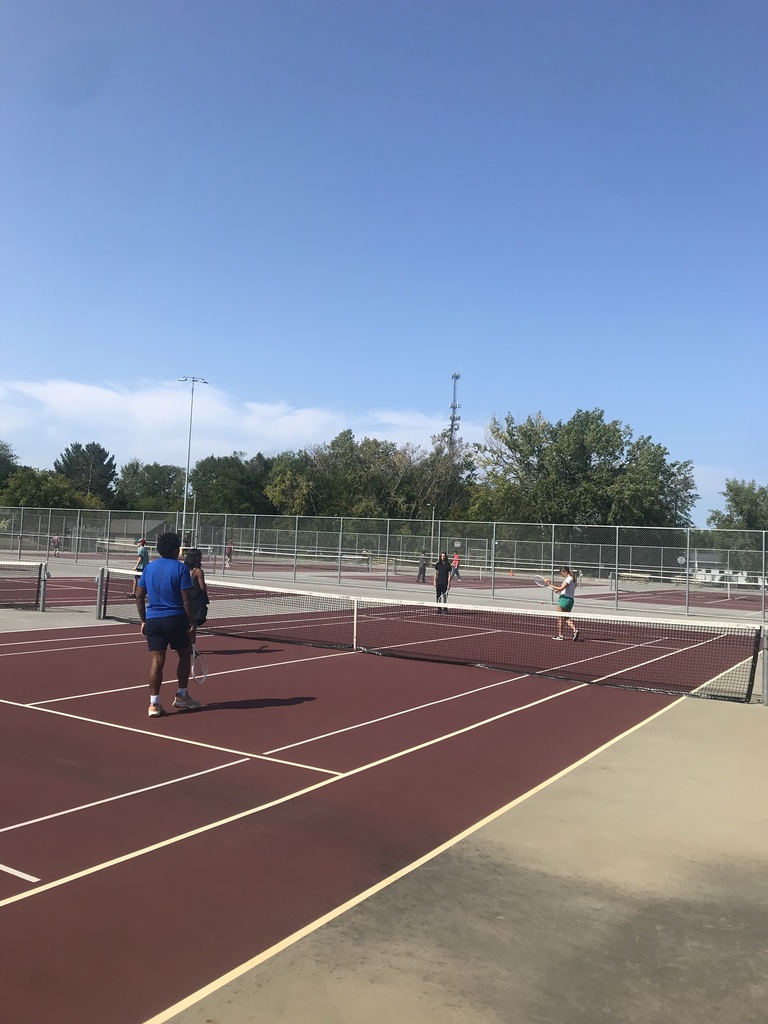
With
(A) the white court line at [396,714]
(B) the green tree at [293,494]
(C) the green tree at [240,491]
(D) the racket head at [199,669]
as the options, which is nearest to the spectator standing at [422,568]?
(A) the white court line at [396,714]

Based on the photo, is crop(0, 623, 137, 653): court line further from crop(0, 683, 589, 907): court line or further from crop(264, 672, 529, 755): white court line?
crop(0, 683, 589, 907): court line

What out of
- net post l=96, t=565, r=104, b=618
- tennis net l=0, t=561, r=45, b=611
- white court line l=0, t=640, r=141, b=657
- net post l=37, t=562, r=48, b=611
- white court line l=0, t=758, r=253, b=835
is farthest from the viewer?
tennis net l=0, t=561, r=45, b=611

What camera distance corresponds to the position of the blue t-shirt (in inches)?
326

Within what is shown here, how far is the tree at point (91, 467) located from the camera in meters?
142

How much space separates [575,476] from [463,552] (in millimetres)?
31652

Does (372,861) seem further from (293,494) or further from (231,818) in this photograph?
(293,494)

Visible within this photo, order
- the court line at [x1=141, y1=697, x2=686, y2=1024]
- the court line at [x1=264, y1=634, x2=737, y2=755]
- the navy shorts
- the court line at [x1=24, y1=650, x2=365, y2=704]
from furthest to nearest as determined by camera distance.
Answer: the court line at [x1=24, y1=650, x2=365, y2=704] → the navy shorts → the court line at [x1=264, y1=634, x2=737, y2=755] → the court line at [x1=141, y1=697, x2=686, y2=1024]

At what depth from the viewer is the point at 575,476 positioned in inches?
2596

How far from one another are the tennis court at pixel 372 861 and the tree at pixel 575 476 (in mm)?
56465

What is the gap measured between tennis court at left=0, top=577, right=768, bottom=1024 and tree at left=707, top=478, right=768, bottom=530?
7928cm

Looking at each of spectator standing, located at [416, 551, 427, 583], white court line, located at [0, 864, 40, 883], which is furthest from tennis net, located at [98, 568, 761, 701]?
spectator standing, located at [416, 551, 427, 583]

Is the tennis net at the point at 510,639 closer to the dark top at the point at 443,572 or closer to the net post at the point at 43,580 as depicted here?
the dark top at the point at 443,572

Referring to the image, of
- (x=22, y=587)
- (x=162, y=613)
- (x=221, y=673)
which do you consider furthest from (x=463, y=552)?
(x=162, y=613)

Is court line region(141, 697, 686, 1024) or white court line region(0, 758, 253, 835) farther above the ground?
court line region(141, 697, 686, 1024)
